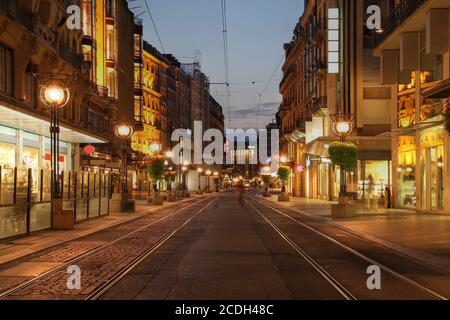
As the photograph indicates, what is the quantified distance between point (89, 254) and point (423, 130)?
22.1 m

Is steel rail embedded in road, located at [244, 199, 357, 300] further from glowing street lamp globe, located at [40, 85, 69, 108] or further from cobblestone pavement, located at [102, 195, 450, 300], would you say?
glowing street lamp globe, located at [40, 85, 69, 108]

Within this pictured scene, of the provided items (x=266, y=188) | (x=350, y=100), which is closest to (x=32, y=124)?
(x=350, y=100)

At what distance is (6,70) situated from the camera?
1230 inches

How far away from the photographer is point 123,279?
38.2 ft

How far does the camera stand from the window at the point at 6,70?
30562 mm

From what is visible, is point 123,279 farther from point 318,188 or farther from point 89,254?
point 318,188

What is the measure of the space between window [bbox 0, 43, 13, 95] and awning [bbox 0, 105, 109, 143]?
177cm

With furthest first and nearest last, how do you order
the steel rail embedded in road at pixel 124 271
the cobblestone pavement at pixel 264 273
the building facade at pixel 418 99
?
the building facade at pixel 418 99 → the cobblestone pavement at pixel 264 273 → the steel rail embedded in road at pixel 124 271

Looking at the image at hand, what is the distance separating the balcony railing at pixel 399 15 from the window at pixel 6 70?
741 inches

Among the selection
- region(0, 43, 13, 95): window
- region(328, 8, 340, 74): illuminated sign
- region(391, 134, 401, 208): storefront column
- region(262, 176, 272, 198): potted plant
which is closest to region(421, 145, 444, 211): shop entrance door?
region(391, 134, 401, 208): storefront column

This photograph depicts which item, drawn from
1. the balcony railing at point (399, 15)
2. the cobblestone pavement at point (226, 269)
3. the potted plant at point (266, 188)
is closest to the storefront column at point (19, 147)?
the cobblestone pavement at point (226, 269)

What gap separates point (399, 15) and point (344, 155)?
7166 mm

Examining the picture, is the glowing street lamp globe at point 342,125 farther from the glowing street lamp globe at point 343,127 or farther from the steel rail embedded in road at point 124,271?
the steel rail embedded in road at point 124,271

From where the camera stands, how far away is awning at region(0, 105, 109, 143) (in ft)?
84.9
